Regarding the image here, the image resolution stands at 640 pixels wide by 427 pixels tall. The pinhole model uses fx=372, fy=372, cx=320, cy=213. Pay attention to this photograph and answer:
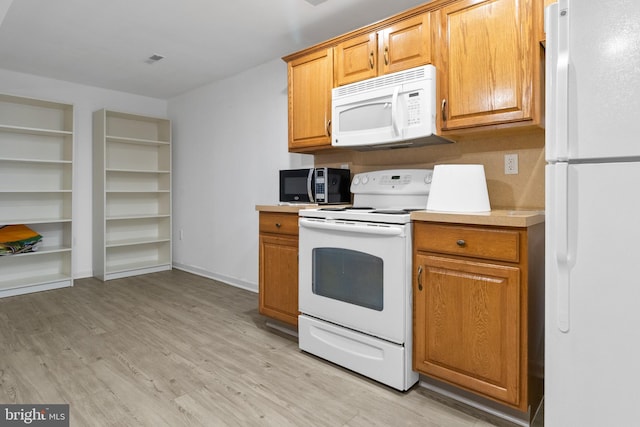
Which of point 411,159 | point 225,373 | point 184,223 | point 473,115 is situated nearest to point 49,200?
point 184,223

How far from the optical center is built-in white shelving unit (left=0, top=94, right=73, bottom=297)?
3867 mm

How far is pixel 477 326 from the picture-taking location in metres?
1.70

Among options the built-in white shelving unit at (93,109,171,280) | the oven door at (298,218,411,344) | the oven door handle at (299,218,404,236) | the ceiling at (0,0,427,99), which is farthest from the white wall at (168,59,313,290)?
the oven door at (298,218,411,344)

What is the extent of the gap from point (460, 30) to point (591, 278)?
1.49m

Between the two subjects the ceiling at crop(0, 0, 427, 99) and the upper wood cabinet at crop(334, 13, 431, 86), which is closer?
the upper wood cabinet at crop(334, 13, 431, 86)

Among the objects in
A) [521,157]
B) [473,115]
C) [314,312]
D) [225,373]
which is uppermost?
[473,115]

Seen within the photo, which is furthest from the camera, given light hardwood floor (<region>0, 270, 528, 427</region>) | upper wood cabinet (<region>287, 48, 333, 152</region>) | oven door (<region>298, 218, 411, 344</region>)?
upper wood cabinet (<region>287, 48, 333, 152</region>)

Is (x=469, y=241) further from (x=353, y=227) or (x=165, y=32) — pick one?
(x=165, y=32)

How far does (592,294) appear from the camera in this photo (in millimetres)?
1132

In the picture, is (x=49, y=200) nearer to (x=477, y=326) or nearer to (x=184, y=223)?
(x=184, y=223)

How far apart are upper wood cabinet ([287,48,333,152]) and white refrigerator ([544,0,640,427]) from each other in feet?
5.36

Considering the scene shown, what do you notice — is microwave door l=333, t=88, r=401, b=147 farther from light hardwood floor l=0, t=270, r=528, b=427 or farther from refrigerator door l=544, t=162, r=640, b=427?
light hardwood floor l=0, t=270, r=528, b=427

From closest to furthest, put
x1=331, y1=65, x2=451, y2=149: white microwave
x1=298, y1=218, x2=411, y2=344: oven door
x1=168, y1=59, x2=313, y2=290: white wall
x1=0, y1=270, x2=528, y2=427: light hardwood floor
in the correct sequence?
x1=0, y1=270, x2=528, y2=427: light hardwood floor → x1=298, y1=218, x2=411, y2=344: oven door → x1=331, y1=65, x2=451, y2=149: white microwave → x1=168, y1=59, x2=313, y2=290: white wall

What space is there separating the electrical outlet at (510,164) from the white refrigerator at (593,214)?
1.01 metres
